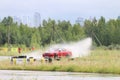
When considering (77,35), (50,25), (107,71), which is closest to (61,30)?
(50,25)

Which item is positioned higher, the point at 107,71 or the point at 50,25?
the point at 50,25

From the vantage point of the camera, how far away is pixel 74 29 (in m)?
117

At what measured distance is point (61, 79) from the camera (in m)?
27.4

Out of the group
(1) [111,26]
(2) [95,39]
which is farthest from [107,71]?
(2) [95,39]

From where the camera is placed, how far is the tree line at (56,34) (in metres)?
109

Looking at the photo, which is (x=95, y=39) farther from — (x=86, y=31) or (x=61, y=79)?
(x=61, y=79)

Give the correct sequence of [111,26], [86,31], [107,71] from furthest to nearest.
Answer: [86,31], [111,26], [107,71]

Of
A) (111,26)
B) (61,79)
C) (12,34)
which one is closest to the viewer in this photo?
(61,79)

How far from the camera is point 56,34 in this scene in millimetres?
117438

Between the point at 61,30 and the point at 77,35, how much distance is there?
1276cm

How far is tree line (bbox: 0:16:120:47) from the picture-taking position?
4289 inches

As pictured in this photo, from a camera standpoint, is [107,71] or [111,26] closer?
[107,71]

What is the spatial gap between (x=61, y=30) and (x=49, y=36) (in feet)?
24.1

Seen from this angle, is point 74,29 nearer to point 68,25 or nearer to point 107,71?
point 68,25
